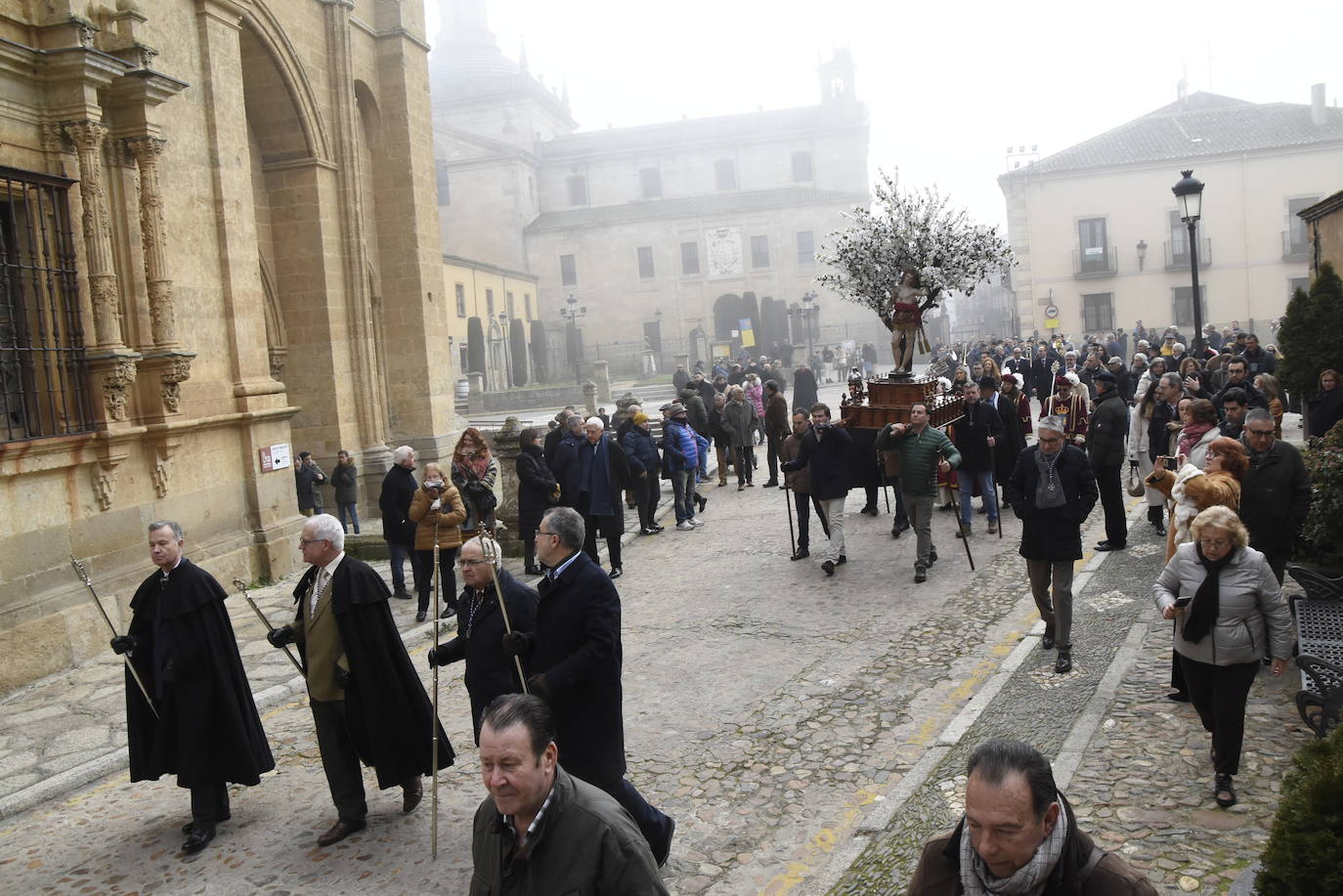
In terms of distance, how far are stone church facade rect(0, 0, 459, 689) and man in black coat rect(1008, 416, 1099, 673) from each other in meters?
7.98

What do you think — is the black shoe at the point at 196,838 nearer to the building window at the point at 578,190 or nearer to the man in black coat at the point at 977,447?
the man in black coat at the point at 977,447

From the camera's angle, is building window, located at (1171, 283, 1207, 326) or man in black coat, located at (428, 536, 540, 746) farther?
building window, located at (1171, 283, 1207, 326)

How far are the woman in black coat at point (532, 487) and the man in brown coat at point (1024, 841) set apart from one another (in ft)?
27.8

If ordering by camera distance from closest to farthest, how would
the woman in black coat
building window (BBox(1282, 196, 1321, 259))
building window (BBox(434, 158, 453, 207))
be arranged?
1. the woman in black coat
2. building window (BBox(1282, 196, 1321, 259))
3. building window (BBox(434, 158, 453, 207))

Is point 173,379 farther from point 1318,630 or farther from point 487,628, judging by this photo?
point 1318,630

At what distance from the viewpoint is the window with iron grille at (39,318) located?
9141 millimetres

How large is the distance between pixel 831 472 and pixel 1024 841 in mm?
8714

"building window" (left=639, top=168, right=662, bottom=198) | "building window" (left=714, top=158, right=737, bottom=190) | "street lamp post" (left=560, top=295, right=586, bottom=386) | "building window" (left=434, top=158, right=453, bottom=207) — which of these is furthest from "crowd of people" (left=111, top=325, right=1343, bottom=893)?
"building window" (left=639, top=168, right=662, bottom=198)

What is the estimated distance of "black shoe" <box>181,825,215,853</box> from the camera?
566 cm

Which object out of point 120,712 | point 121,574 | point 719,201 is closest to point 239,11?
point 121,574

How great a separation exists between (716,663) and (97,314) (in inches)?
255

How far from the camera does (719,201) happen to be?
2579 inches

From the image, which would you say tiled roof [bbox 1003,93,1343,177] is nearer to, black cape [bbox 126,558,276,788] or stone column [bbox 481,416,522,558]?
stone column [bbox 481,416,522,558]

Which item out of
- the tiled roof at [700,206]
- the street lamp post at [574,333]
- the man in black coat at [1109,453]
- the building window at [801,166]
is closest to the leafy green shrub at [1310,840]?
the man in black coat at [1109,453]
